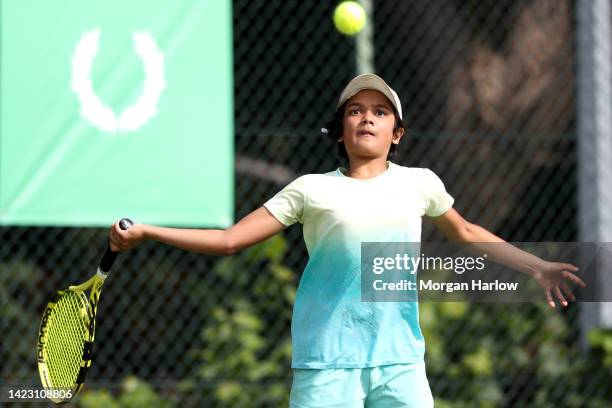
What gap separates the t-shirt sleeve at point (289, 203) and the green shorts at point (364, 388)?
428 millimetres

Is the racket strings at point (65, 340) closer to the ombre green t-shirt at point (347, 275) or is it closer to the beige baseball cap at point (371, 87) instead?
the ombre green t-shirt at point (347, 275)

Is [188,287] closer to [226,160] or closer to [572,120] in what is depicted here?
[226,160]

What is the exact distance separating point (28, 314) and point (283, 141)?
4.50 feet

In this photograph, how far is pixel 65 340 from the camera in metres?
3.73

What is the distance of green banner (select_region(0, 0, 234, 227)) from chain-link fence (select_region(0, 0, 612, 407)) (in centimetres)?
51

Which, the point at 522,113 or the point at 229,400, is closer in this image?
the point at 229,400

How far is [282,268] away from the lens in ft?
18.2

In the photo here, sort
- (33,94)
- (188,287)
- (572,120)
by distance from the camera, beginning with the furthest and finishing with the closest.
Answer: (572,120) → (188,287) → (33,94)

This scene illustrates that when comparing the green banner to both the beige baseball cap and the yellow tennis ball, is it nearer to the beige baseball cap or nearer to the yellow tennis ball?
the yellow tennis ball

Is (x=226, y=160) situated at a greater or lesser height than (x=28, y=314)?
greater

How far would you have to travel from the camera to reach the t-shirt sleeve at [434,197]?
3467 millimetres

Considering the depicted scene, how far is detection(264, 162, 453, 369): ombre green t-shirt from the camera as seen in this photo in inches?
130

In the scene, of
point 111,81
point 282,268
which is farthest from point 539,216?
point 111,81

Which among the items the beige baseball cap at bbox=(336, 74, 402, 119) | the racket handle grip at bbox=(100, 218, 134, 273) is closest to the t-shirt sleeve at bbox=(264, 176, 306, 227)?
the beige baseball cap at bbox=(336, 74, 402, 119)
